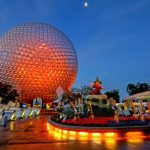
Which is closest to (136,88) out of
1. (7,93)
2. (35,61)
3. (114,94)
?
(114,94)

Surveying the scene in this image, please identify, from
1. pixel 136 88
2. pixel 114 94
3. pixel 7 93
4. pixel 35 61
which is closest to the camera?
pixel 7 93

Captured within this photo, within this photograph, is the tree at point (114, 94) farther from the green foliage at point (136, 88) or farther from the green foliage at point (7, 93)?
the green foliage at point (7, 93)

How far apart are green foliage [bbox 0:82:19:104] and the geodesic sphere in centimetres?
310

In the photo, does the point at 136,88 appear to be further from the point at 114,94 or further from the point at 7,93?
the point at 7,93

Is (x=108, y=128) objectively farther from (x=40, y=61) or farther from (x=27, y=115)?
(x=40, y=61)

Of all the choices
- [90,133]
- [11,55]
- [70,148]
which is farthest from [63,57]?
[70,148]

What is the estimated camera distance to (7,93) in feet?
159

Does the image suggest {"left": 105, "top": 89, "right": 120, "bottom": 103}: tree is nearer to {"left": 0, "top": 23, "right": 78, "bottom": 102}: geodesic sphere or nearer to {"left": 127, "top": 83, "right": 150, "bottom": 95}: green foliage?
{"left": 127, "top": 83, "right": 150, "bottom": 95}: green foliage

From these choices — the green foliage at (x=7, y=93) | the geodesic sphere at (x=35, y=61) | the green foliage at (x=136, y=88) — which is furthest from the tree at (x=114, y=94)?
the green foliage at (x=7, y=93)

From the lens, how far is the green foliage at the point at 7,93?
156 ft

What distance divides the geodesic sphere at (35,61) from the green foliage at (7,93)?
3.10 meters

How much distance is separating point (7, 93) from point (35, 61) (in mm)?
7236

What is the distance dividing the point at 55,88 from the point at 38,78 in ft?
14.2

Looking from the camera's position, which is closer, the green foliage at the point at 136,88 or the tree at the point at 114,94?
the green foliage at the point at 136,88
